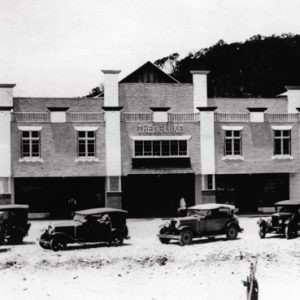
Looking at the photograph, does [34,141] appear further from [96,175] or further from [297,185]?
[297,185]

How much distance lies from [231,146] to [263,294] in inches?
943

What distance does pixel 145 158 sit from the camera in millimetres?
36188

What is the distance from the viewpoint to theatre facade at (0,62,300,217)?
35.3 meters

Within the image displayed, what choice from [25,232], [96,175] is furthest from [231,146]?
[25,232]

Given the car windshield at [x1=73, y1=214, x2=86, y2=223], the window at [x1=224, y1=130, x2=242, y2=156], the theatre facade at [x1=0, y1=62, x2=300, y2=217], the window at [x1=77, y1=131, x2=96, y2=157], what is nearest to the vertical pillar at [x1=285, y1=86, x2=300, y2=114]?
the theatre facade at [x1=0, y1=62, x2=300, y2=217]

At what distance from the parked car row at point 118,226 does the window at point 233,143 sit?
13.3m

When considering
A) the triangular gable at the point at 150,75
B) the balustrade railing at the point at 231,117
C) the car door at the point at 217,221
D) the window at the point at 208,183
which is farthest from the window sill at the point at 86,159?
the car door at the point at 217,221

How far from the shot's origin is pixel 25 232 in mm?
22562

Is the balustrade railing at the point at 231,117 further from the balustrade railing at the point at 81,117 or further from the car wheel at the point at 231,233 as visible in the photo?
the car wheel at the point at 231,233

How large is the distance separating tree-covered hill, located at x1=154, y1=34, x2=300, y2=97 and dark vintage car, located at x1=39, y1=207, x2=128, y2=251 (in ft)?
169

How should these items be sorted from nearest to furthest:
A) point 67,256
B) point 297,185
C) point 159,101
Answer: point 67,256
point 297,185
point 159,101

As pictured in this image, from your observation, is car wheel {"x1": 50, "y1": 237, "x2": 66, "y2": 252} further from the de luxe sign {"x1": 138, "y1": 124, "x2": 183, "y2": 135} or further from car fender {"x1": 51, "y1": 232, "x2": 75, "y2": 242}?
the de luxe sign {"x1": 138, "y1": 124, "x2": 183, "y2": 135}

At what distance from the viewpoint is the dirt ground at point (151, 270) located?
1405 cm

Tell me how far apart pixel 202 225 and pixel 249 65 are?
186 feet
